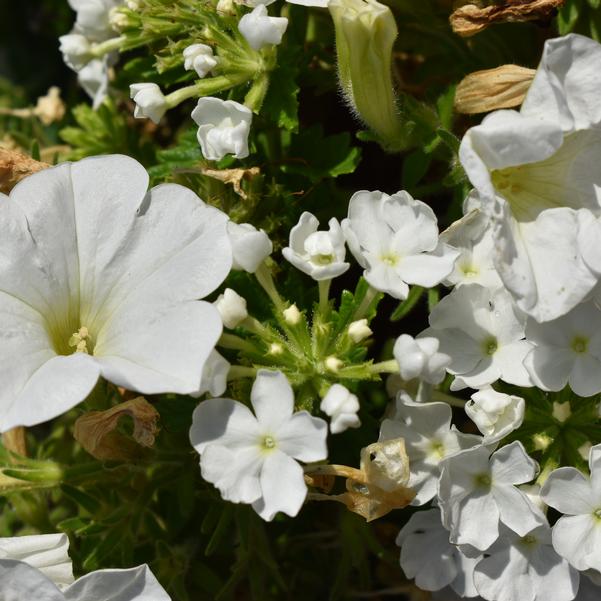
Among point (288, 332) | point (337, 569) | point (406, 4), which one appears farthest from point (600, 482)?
point (406, 4)

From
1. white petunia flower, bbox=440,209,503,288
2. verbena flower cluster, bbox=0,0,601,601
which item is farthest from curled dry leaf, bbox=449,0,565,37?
white petunia flower, bbox=440,209,503,288

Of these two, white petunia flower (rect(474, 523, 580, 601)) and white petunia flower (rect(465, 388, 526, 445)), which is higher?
white petunia flower (rect(465, 388, 526, 445))

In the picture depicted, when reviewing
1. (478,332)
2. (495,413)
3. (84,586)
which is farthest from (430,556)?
(84,586)

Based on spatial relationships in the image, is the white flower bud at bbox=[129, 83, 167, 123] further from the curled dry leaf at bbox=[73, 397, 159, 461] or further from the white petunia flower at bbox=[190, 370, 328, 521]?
the white petunia flower at bbox=[190, 370, 328, 521]

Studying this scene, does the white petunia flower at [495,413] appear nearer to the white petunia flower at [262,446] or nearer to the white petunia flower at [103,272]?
the white petunia flower at [262,446]

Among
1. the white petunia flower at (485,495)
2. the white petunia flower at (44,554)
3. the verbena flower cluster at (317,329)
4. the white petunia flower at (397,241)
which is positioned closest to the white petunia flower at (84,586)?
the verbena flower cluster at (317,329)

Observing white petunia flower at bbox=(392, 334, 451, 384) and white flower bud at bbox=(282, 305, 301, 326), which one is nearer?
white petunia flower at bbox=(392, 334, 451, 384)

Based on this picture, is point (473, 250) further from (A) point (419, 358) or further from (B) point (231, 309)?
(B) point (231, 309)
